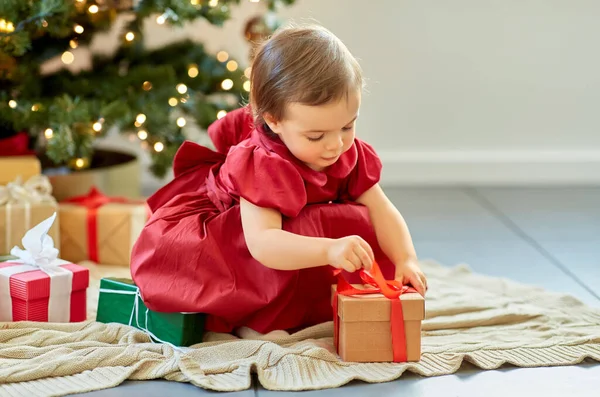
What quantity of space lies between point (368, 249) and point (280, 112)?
0.26 meters

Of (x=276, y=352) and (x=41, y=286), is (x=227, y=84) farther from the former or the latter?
(x=276, y=352)

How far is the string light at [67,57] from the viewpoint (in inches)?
92.5

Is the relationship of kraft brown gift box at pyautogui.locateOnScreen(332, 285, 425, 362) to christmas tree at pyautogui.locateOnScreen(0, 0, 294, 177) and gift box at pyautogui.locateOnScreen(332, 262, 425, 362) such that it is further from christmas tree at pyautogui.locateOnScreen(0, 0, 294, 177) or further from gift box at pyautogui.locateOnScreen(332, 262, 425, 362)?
christmas tree at pyautogui.locateOnScreen(0, 0, 294, 177)

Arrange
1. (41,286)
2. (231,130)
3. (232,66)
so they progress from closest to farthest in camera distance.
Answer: (41,286) → (231,130) → (232,66)

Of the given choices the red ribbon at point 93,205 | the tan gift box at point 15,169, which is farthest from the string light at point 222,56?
the tan gift box at point 15,169

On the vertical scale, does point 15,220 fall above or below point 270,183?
below

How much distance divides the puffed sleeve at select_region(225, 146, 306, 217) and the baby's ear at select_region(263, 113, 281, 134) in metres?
0.04

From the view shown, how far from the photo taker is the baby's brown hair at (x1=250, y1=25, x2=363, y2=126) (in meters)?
1.33

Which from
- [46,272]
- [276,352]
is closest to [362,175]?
[276,352]

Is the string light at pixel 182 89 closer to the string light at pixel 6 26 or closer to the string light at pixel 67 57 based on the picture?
the string light at pixel 67 57

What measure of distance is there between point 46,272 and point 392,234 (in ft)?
2.04

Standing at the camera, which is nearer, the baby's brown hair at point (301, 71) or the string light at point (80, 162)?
the baby's brown hair at point (301, 71)

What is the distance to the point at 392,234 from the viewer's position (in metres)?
1.50

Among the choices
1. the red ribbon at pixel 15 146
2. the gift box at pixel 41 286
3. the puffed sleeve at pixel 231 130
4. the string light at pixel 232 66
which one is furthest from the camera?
the string light at pixel 232 66
